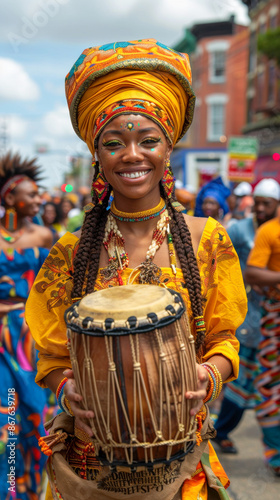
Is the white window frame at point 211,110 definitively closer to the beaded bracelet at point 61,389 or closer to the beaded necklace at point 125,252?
the beaded necklace at point 125,252

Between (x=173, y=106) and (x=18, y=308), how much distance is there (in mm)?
2591

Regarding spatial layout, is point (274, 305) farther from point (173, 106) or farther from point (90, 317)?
point (90, 317)

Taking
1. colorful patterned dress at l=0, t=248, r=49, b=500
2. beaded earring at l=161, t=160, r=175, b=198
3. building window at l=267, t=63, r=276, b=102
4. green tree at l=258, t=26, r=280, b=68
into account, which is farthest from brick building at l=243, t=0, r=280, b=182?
beaded earring at l=161, t=160, r=175, b=198

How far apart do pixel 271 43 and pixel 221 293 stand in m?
19.3

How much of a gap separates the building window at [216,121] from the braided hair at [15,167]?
31069 mm

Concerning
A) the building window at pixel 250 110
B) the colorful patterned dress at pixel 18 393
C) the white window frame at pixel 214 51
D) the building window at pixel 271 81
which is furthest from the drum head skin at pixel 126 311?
the white window frame at pixel 214 51

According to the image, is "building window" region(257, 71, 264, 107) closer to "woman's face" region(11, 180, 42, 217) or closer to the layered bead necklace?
"woman's face" region(11, 180, 42, 217)

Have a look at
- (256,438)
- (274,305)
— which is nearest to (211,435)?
(274,305)

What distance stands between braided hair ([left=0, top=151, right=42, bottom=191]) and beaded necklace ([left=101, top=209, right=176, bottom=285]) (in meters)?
2.98

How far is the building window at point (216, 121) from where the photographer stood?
35.5 meters

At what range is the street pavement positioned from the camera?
4805 millimetres

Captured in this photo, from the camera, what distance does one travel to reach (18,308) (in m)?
4.65

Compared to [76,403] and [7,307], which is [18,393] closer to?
[7,307]

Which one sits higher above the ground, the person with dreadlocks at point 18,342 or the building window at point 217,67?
the building window at point 217,67
